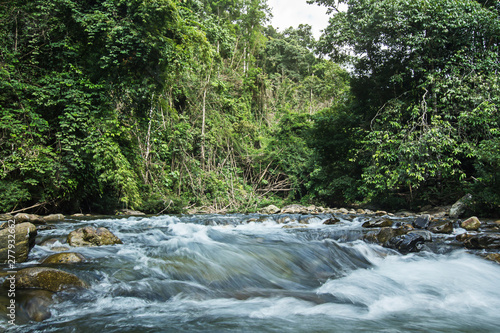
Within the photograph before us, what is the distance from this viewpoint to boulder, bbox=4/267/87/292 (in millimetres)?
2568

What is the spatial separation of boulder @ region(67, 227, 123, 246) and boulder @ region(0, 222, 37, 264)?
707 mm

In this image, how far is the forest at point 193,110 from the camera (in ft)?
24.7

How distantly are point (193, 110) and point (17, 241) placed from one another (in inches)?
445

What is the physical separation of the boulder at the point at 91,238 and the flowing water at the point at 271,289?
208mm

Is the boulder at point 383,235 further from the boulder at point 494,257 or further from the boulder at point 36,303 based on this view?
the boulder at point 36,303

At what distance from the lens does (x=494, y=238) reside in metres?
4.57

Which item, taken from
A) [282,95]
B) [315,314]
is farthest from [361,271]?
[282,95]

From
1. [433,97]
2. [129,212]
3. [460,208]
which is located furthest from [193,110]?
[460,208]

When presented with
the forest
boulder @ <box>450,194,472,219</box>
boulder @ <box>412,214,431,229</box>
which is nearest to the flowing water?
boulder @ <box>412,214,431,229</box>

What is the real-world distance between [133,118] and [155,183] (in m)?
2.53

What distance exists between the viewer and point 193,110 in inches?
558

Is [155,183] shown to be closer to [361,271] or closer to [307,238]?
[307,238]

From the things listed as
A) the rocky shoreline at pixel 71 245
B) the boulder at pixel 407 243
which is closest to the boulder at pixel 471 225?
the rocky shoreline at pixel 71 245

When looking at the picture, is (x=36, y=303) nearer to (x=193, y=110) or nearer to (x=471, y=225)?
(x=471, y=225)
